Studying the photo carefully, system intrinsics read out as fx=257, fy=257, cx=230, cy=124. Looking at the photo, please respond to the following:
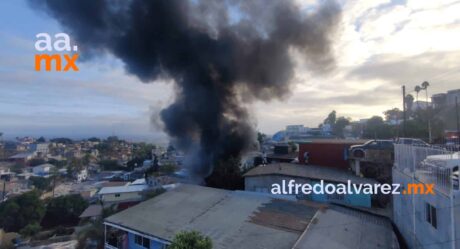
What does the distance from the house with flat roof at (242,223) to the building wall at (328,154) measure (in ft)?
22.4

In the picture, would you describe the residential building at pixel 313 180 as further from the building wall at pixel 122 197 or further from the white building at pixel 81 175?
the white building at pixel 81 175

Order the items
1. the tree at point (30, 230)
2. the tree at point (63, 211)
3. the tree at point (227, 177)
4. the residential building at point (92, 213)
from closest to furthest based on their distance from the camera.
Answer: the tree at point (227, 177) → the tree at point (30, 230) → the residential building at point (92, 213) → the tree at point (63, 211)

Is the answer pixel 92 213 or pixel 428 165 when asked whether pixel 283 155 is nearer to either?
pixel 92 213

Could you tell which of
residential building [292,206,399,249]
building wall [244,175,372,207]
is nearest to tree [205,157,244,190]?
building wall [244,175,372,207]

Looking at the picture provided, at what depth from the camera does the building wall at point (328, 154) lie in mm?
16844

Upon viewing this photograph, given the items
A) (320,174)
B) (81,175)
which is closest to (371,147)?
(320,174)

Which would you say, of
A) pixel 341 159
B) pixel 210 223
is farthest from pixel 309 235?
pixel 341 159

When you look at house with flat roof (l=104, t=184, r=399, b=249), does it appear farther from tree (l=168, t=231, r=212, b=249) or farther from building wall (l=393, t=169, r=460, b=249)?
tree (l=168, t=231, r=212, b=249)

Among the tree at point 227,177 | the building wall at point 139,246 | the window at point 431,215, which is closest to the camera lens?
the window at point 431,215

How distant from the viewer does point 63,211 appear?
24.5 metres

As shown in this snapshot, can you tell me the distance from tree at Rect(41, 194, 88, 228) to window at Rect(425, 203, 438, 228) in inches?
1075

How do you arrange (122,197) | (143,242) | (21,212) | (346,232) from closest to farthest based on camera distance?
1. (346,232)
2. (143,242)
3. (122,197)
4. (21,212)

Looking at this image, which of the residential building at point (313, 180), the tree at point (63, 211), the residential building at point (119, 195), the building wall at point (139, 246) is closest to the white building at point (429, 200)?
the residential building at point (313, 180)

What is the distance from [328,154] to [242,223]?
1076 cm
